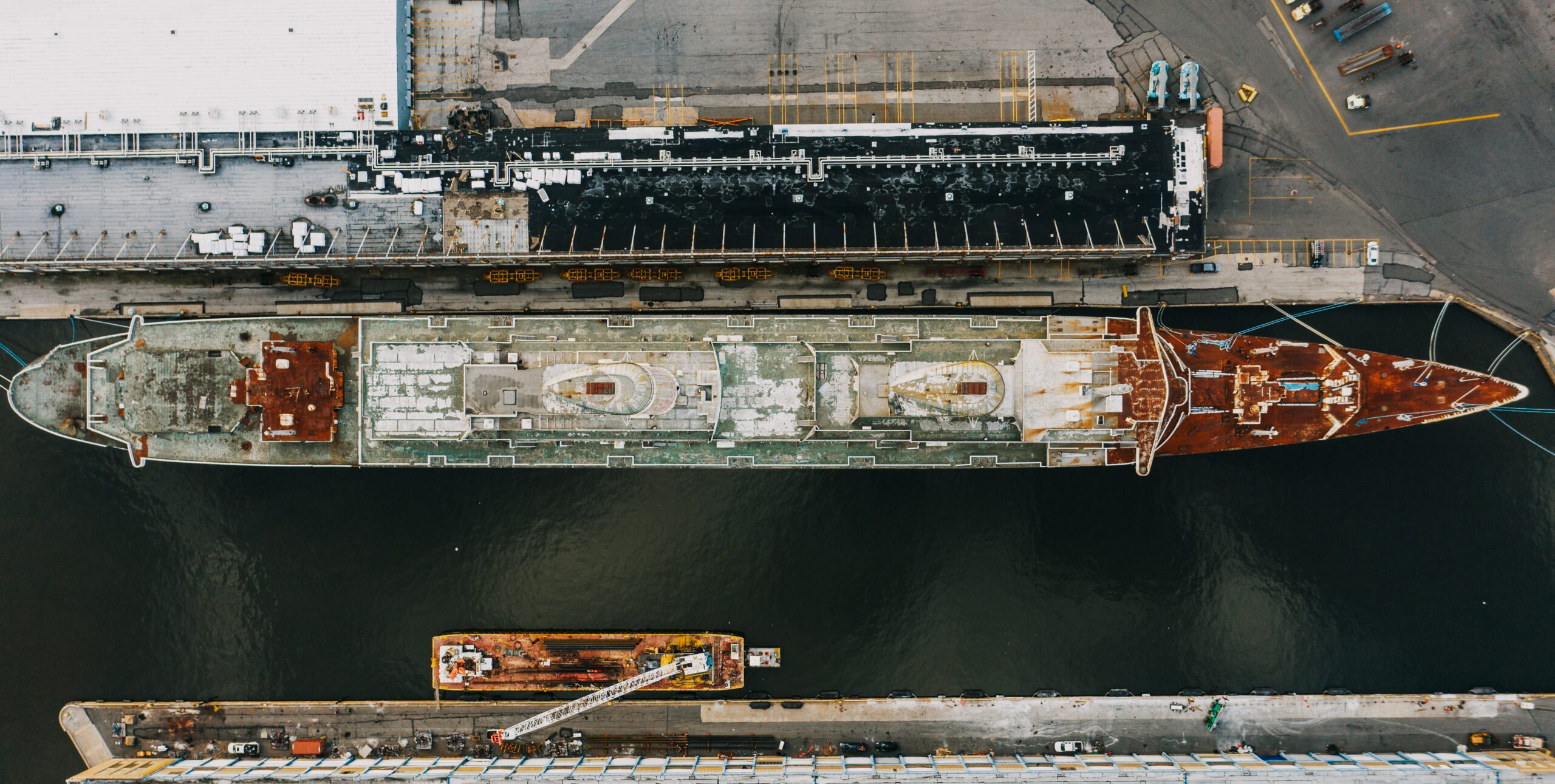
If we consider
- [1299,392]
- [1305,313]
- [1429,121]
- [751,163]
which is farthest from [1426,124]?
[751,163]

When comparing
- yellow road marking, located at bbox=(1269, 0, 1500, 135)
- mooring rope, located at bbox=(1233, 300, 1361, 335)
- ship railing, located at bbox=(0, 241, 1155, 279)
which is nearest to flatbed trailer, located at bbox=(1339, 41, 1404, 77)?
yellow road marking, located at bbox=(1269, 0, 1500, 135)

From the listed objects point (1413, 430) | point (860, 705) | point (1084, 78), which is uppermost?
point (1084, 78)

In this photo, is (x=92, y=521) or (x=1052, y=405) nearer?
(x=1052, y=405)

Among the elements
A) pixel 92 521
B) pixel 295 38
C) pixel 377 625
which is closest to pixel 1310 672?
pixel 377 625

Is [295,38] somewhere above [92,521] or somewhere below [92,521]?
above

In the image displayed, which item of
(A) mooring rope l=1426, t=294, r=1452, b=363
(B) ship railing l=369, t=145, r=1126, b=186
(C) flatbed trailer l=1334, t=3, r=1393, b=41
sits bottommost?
(A) mooring rope l=1426, t=294, r=1452, b=363

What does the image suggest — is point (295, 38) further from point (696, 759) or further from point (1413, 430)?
point (1413, 430)

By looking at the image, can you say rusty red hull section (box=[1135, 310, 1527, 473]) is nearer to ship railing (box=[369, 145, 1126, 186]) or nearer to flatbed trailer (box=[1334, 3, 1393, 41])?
ship railing (box=[369, 145, 1126, 186])
